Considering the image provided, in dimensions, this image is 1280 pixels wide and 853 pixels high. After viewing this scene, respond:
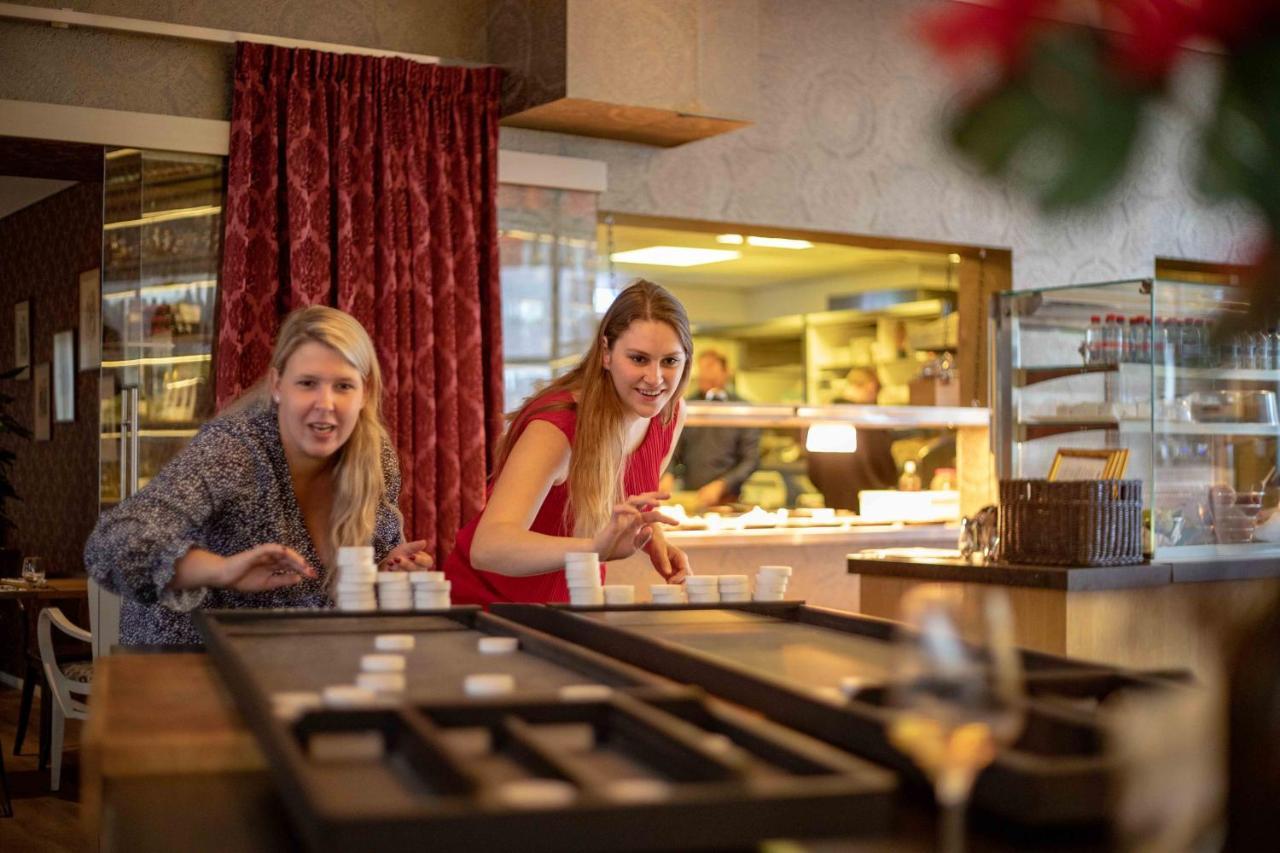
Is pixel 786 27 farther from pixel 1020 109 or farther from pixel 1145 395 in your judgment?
pixel 1020 109

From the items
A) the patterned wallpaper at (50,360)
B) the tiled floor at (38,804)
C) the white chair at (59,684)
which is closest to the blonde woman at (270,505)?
the tiled floor at (38,804)

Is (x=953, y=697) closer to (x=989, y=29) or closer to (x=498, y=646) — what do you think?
(x=989, y=29)

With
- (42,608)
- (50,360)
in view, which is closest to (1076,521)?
(42,608)

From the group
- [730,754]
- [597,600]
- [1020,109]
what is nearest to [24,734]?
[597,600]

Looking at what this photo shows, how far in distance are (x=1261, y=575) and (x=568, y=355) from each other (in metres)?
2.63

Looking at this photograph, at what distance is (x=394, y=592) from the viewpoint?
2.44 m

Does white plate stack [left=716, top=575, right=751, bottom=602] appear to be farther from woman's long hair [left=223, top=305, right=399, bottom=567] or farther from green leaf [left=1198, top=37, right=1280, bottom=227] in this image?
green leaf [left=1198, top=37, right=1280, bottom=227]

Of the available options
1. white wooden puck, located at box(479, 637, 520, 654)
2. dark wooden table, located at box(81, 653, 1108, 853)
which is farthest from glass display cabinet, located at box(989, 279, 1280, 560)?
dark wooden table, located at box(81, 653, 1108, 853)

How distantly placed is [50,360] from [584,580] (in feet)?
23.5

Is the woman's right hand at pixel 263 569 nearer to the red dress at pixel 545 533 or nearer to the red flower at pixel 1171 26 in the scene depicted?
the red dress at pixel 545 533

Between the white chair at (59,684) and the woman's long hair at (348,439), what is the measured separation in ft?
10.3

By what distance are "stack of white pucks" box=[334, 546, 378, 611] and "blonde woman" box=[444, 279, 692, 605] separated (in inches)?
18.4

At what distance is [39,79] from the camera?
4.61 metres

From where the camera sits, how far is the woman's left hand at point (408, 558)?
2867 mm
